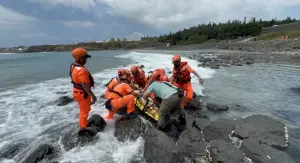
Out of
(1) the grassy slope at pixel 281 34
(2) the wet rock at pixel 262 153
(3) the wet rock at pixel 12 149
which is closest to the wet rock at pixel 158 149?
(2) the wet rock at pixel 262 153

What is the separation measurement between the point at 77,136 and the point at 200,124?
4008 millimetres

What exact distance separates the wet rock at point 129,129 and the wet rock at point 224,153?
2.45 m

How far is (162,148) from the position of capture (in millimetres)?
5707

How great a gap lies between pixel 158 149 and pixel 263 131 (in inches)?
134

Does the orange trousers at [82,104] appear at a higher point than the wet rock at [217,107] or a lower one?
higher

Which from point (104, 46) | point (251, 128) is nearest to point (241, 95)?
point (251, 128)

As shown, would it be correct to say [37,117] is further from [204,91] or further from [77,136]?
[204,91]

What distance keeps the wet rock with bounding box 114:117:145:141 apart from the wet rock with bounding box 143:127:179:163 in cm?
85

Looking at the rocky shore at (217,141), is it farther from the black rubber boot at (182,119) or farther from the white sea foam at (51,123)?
the white sea foam at (51,123)

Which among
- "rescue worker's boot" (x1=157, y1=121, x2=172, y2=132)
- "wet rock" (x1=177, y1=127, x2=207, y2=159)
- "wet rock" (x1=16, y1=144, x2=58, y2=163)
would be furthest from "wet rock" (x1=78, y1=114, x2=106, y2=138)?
"wet rock" (x1=177, y1=127, x2=207, y2=159)

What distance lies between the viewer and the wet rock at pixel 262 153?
16.5 ft

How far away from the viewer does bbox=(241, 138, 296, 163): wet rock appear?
16.5ft

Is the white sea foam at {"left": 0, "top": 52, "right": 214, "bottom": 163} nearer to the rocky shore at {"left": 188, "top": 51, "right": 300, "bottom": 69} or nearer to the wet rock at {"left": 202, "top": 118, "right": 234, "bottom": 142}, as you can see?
the wet rock at {"left": 202, "top": 118, "right": 234, "bottom": 142}

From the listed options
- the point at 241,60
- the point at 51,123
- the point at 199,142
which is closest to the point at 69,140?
the point at 51,123
